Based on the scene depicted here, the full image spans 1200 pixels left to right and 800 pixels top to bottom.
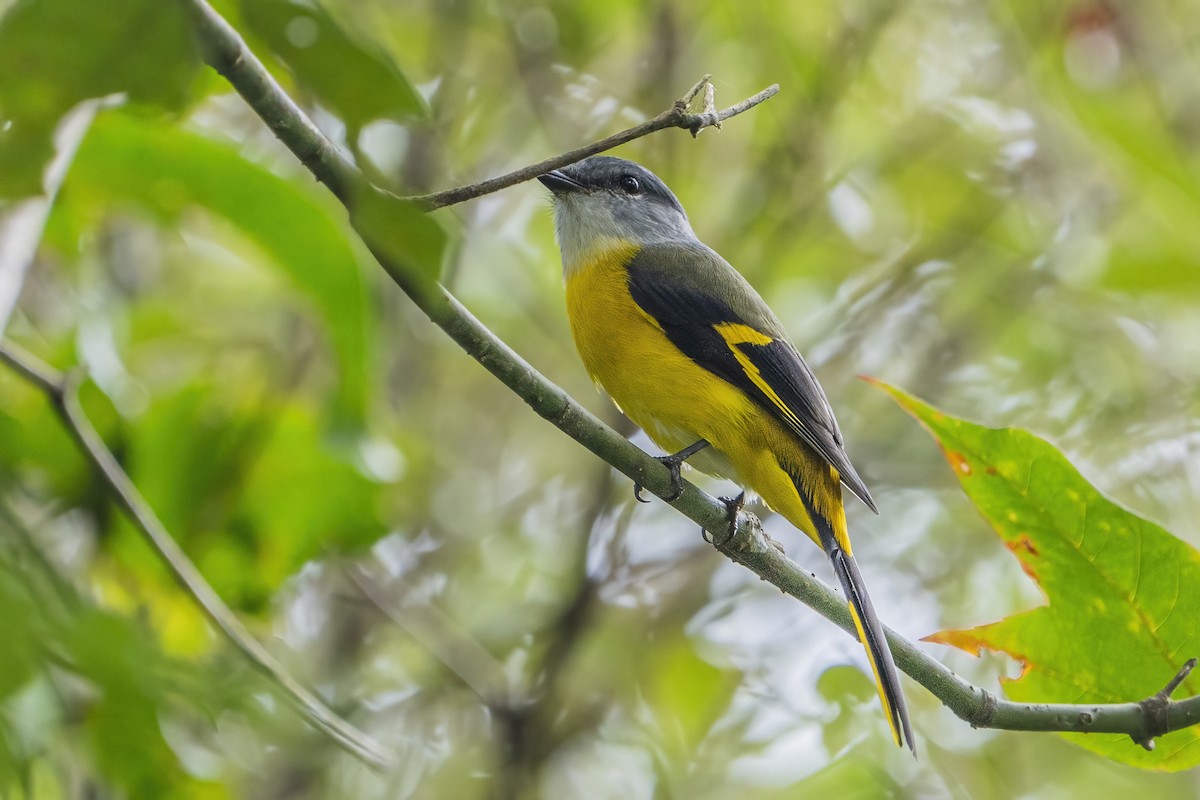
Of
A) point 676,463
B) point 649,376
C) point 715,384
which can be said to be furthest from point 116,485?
point 715,384

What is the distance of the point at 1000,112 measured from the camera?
5.63 meters

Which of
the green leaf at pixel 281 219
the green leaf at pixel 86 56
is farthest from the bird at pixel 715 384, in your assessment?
the green leaf at pixel 86 56

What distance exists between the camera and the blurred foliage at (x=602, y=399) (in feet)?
10.4

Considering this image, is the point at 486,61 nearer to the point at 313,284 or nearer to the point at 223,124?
the point at 223,124

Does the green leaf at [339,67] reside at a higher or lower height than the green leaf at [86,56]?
higher

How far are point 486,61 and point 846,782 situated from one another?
3.80 metres

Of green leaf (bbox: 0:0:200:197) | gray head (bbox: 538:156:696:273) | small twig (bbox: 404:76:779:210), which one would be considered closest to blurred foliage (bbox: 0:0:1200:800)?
gray head (bbox: 538:156:696:273)

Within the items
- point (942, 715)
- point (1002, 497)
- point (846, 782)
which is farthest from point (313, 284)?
point (942, 715)

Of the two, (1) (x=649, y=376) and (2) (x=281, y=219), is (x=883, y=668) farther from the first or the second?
(2) (x=281, y=219)

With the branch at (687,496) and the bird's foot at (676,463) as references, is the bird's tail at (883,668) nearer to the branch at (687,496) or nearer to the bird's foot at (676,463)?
the branch at (687,496)

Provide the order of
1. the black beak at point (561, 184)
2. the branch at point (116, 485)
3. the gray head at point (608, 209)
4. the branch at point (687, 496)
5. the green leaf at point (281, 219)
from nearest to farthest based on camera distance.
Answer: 1. the branch at point (687, 496)
2. the branch at point (116, 485)
3. the green leaf at point (281, 219)
4. the gray head at point (608, 209)
5. the black beak at point (561, 184)

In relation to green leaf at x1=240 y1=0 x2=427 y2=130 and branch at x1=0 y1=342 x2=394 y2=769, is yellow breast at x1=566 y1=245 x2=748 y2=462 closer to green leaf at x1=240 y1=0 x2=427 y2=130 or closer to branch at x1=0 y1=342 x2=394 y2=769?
branch at x1=0 y1=342 x2=394 y2=769

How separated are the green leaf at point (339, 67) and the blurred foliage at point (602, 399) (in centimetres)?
224

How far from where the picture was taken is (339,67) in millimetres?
803
